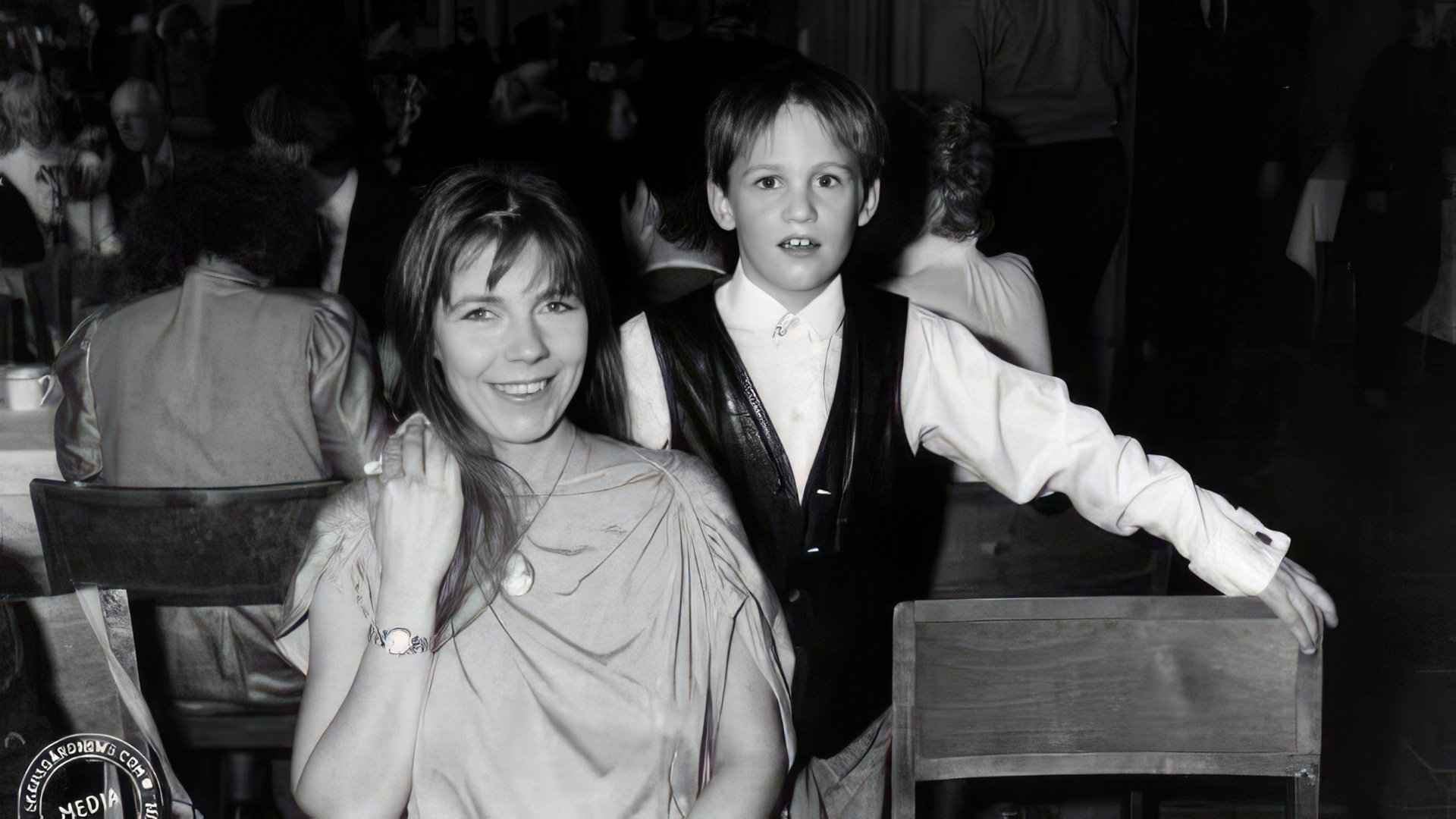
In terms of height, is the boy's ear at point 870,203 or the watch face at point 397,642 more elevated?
the boy's ear at point 870,203

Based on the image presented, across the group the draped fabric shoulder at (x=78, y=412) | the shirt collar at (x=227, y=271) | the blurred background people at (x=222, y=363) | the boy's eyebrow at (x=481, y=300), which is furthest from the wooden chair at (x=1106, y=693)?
the draped fabric shoulder at (x=78, y=412)

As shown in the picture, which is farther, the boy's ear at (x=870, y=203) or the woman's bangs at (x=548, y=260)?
the boy's ear at (x=870, y=203)

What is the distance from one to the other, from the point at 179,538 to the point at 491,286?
57 centimetres

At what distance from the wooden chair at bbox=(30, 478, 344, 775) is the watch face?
0.30 metres

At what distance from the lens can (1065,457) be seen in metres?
1.44

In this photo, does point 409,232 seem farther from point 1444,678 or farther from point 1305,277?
point 1444,678

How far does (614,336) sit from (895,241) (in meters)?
0.36

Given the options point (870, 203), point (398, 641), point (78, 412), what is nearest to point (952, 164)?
point (870, 203)

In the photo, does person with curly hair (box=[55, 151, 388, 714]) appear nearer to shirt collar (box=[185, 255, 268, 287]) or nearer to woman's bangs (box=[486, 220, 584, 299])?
shirt collar (box=[185, 255, 268, 287])

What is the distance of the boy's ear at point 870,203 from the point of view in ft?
4.48

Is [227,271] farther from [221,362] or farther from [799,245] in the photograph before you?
[799,245]

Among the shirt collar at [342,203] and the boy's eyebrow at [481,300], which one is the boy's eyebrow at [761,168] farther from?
the shirt collar at [342,203]

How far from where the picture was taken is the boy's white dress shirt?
1.41 meters

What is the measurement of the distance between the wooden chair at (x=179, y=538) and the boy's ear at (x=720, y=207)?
0.54m
